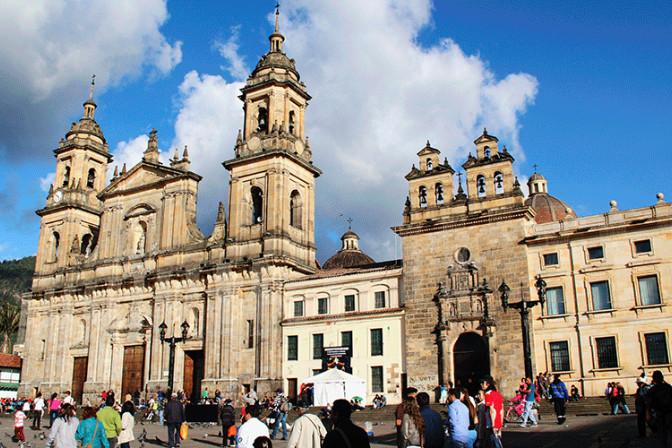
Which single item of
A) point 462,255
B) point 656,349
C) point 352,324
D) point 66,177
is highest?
point 66,177

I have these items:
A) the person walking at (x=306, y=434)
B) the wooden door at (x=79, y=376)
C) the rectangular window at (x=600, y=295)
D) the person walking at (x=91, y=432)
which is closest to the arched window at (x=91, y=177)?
the wooden door at (x=79, y=376)

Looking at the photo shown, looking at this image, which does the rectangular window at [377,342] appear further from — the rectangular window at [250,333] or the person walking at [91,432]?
the person walking at [91,432]

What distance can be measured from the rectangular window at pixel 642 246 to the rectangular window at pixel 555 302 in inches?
166

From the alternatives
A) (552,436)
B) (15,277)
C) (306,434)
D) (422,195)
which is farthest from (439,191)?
(15,277)

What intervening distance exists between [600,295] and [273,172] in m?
22.1

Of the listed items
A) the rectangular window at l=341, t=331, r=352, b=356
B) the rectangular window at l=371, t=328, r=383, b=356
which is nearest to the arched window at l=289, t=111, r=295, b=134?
the rectangular window at l=341, t=331, r=352, b=356

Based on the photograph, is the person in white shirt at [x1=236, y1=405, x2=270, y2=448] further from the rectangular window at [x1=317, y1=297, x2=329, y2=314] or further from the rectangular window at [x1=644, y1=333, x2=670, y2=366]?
the rectangular window at [x1=317, y1=297, x2=329, y2=314]

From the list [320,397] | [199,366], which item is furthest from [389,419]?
[199,366]

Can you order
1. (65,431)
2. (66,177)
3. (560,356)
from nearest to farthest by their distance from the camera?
1. (65,431)
2. (560,356)
3. (66,177)

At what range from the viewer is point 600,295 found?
32.0 metres

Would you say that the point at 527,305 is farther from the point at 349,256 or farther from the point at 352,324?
the point at 349,256

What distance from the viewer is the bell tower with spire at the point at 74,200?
2186 inches

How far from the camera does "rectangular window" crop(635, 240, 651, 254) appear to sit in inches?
1237

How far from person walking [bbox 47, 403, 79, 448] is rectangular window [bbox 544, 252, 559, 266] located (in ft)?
87.1
